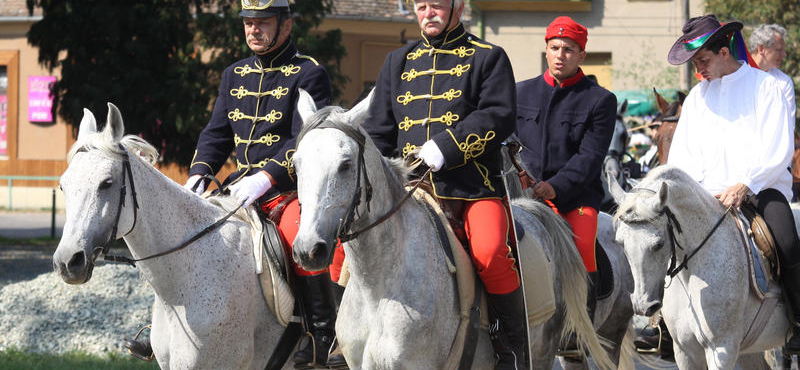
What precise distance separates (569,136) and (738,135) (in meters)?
1.11

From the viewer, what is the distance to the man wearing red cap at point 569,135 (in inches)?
266

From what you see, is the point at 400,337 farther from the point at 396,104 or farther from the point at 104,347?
the point at 104,347

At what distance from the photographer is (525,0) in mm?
30375

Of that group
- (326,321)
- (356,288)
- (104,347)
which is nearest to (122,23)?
(104,347)

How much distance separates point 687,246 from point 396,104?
2236mm

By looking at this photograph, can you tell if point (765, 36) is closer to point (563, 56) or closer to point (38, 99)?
point (563, 56)

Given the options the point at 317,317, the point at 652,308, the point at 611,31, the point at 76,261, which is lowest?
the point at 317,317

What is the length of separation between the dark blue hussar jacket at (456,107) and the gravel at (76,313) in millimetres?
5611

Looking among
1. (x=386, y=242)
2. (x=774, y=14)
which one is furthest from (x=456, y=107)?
(x=774, y=14)

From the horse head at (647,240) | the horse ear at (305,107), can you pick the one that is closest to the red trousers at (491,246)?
the horse ear at (305,107)

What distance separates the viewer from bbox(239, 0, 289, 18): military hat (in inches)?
255

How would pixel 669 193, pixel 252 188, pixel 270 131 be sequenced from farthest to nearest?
1. pixel 270 131
2. pixel 669 193
3. pixel 252 188

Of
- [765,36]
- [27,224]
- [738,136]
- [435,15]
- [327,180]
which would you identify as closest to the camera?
[327,180]

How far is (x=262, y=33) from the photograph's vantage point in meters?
6.60
